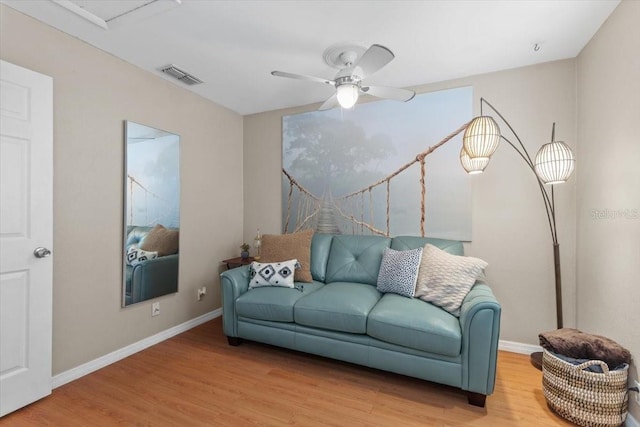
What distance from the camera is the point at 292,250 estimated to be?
9.84 feet

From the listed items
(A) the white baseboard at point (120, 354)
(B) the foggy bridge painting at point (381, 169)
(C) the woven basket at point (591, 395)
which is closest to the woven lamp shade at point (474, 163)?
(B) the foggy bridge painting at point (381, 169)

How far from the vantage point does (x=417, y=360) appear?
6.59 ft

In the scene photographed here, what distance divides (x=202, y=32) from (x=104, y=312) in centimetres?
231

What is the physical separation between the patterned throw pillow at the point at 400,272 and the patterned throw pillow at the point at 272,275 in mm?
820

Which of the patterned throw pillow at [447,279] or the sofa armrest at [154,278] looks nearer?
the patterned throw pillow at [447,279]

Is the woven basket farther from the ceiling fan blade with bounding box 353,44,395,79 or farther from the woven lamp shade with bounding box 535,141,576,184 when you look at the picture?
the ceiling fan blade with bounding box 353,44,395,79

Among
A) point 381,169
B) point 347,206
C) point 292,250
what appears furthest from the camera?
point 347,206

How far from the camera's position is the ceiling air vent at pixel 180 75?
105 inches

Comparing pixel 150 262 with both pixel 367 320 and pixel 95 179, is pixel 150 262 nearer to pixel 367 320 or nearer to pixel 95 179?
pixel 95 179

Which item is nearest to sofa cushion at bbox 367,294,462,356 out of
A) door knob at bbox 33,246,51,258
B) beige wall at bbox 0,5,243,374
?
beige wall at bbox 0,5,243,374

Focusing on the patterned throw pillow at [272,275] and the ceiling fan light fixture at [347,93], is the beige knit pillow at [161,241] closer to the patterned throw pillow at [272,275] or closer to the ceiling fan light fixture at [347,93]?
the patterned throw pillow at [272,275]

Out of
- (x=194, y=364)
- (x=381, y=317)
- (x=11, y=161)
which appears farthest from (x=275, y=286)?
(x=11, y=161)

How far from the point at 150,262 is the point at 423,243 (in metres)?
2.54

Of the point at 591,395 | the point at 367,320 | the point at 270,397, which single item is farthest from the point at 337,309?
the point at 591,395
